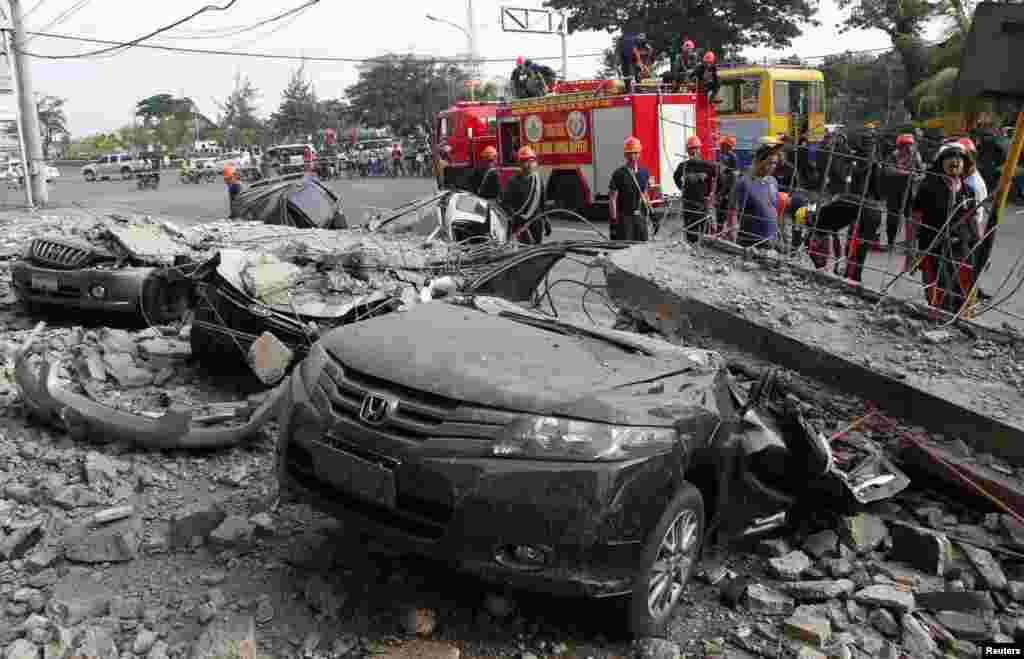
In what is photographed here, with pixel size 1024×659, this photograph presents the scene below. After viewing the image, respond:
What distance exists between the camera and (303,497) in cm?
313

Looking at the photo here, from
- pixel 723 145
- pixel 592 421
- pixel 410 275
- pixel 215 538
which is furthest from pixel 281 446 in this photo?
pixel 723 145

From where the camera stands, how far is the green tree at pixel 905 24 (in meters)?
27.5

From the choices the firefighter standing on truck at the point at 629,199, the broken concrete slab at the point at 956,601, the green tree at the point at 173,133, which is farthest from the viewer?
the green tree at the point at 173,133

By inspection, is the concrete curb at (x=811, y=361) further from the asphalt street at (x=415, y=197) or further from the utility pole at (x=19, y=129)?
the utility pole at (x=19, y=129)

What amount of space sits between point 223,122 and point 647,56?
60.1 m

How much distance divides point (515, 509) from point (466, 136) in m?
17.7

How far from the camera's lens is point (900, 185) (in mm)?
9469

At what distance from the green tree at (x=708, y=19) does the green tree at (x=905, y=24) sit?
6.16ft

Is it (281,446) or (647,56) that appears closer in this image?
(281,446)

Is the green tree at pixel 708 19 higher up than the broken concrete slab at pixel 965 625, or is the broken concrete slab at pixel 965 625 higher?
the green tree at pixel 708 19

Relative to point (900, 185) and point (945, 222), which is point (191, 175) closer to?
point (900, 185)

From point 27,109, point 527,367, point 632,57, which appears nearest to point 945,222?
point 527,367

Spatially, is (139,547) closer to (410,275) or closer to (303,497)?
(303,497)

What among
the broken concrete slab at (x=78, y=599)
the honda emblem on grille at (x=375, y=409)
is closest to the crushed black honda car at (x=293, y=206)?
the broken concrete slab at (x=78, y=599)
